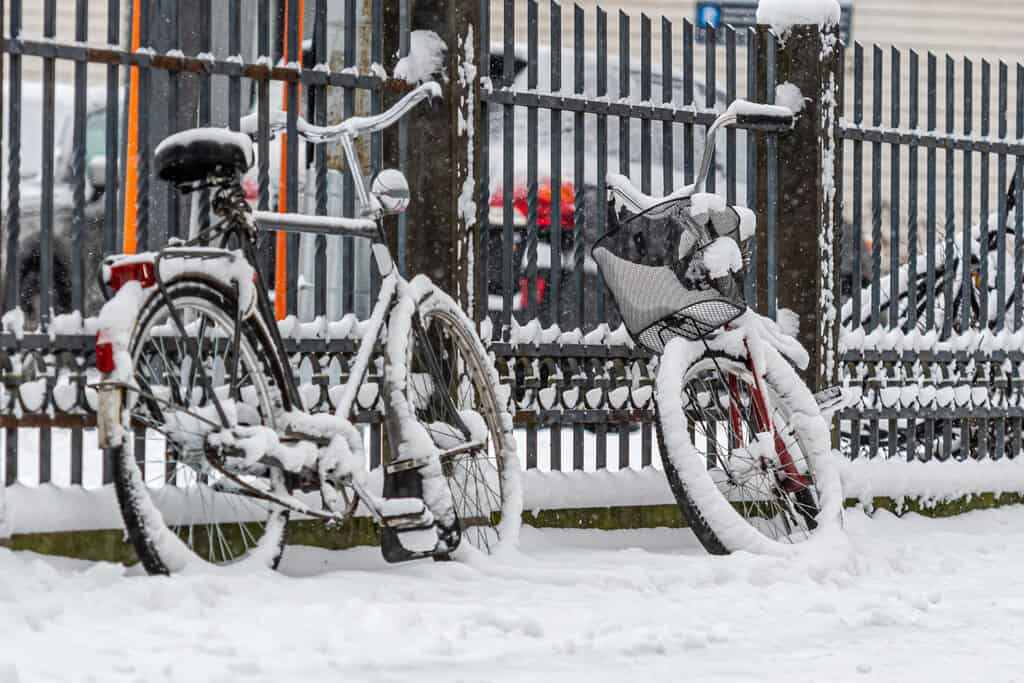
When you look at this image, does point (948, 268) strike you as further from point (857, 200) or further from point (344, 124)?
point (344, 124)

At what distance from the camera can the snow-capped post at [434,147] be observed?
576cm

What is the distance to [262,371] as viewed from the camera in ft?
15.4

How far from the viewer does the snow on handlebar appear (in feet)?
16.4

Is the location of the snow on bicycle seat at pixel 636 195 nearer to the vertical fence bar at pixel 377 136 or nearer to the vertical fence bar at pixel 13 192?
the vertical fence bar at pixel 377 136

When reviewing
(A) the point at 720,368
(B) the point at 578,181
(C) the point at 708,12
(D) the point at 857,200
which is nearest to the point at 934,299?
(D) the point at 857,200

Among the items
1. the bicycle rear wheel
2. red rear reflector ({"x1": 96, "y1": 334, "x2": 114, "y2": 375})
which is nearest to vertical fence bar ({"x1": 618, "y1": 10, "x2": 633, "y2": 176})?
the bicycle rear wheel

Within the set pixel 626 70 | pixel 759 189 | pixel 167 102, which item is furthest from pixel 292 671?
pixel 759 189

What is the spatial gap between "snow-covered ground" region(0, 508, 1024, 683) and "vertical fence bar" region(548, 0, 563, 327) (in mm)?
1100

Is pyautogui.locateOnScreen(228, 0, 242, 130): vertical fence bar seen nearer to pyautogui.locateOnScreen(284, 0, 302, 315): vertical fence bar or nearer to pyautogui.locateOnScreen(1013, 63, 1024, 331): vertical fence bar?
pyautogui.locateOnScreen(284, 0, 302, 315): vertical fence bar

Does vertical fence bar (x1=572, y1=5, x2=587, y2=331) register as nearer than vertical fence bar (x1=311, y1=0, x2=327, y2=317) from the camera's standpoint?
No

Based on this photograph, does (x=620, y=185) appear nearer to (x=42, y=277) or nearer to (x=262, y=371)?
(x=262, y=371)

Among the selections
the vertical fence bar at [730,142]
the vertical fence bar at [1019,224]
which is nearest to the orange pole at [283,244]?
the vertical fence bar at [730,142]

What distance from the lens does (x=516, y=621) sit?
4.14 meters

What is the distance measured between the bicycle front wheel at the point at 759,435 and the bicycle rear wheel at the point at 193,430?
146 cm
